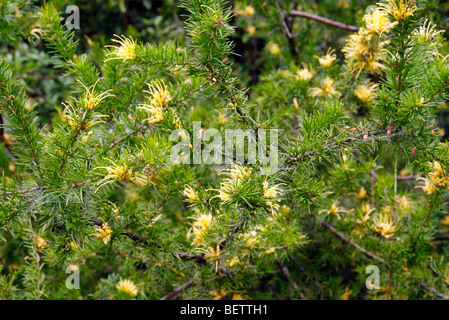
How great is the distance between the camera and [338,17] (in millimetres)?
1604

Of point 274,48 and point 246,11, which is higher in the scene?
point 246,11

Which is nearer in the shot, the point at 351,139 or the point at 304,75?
the point at 351,139

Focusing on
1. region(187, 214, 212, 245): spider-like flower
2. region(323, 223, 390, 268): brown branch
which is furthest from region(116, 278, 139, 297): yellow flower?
region(323, 223, 390, 268): brown branch

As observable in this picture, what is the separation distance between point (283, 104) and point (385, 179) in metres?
0.40

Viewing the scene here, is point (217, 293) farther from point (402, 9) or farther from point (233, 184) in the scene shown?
point (402, 9)

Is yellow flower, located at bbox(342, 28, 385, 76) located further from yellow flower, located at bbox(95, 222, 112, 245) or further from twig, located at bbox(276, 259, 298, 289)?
yellow flower, located at bbox(95, 222, 112, 245)

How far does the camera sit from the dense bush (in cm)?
70

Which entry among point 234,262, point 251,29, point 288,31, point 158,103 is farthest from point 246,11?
point 234,262

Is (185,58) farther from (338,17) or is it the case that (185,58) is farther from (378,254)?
(338,17)

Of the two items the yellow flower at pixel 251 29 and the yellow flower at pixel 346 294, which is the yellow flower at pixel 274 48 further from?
the yellow flower at pixel 346 294

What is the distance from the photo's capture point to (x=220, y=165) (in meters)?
1.02

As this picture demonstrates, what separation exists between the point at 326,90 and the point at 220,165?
406mm

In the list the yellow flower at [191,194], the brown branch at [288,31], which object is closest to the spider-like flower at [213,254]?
the yellow flower at [191,194]
